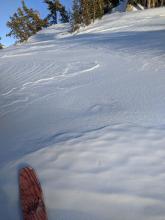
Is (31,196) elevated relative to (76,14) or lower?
lower

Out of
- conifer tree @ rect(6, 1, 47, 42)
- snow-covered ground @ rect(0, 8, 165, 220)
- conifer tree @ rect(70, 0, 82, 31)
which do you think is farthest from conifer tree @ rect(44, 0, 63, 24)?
snow-covered ground @ rect(0, 8, 165, 220)

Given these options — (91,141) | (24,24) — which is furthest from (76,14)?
(91,141)

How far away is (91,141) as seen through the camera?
2295 millimetres

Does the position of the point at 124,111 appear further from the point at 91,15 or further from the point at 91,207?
the point at 91,15

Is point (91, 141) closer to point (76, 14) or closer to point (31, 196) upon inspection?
point (31, 196)

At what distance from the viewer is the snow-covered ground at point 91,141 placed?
170 centimetres

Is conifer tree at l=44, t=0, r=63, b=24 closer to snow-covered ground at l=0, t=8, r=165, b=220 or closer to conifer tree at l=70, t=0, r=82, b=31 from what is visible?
conifer tree at l=70, t=0, r=82, b=31

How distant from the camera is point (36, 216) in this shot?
5.46 ft

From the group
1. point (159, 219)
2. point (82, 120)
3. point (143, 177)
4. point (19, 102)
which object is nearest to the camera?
point (159, 219)

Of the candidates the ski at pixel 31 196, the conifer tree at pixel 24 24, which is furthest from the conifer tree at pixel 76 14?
the ski at pixel 31 196

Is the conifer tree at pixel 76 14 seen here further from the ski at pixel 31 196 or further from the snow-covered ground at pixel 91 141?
→ the ski at pixel 31 196

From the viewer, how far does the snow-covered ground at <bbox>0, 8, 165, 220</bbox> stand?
1701 millimetres

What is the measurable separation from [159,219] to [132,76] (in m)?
2.89

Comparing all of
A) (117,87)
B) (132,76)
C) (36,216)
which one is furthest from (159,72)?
(36,216)
